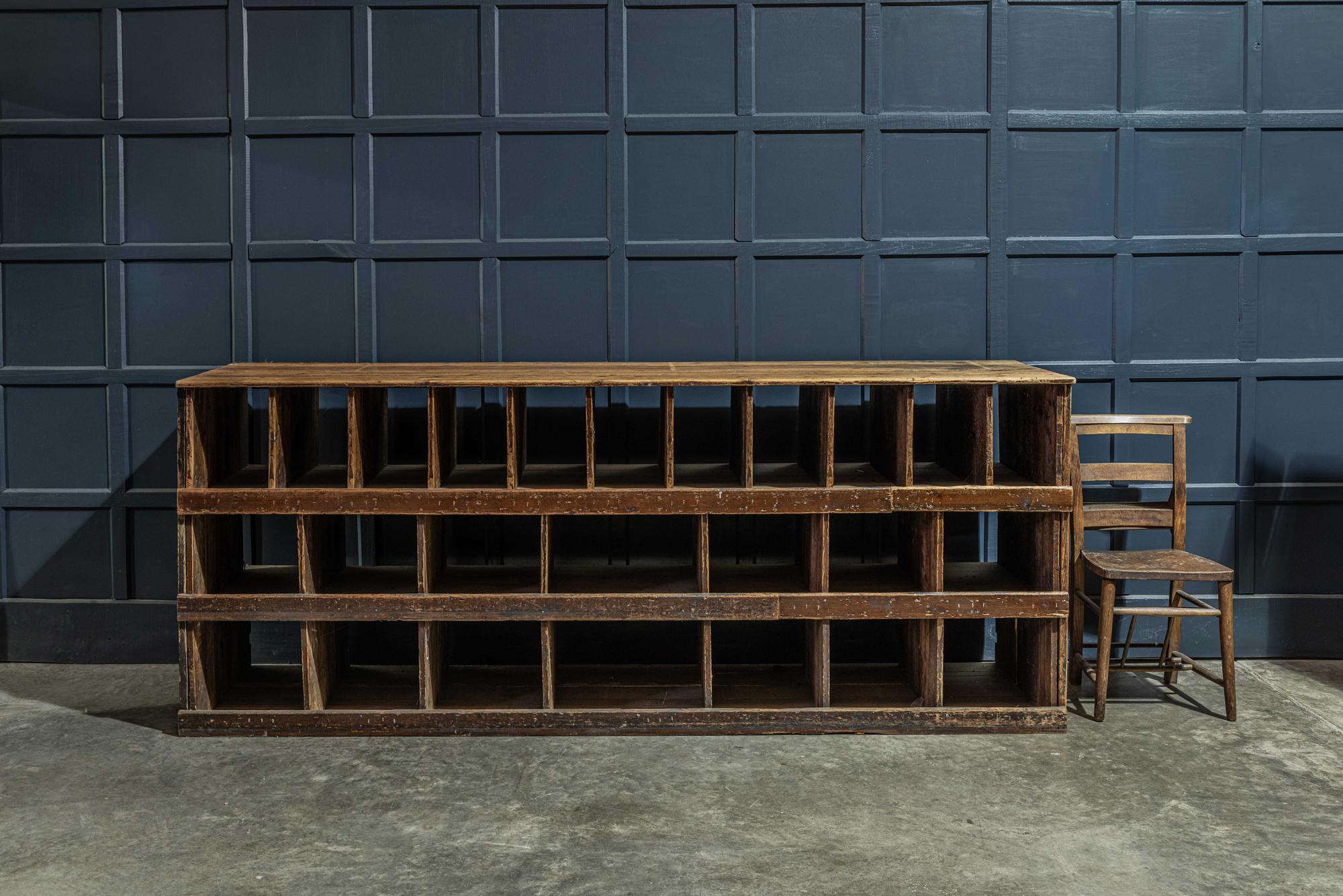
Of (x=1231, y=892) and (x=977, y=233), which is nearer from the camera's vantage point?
(x=1231, y=892)

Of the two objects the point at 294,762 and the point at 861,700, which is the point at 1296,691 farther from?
the point at 294,762

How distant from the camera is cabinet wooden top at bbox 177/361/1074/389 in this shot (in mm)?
4102

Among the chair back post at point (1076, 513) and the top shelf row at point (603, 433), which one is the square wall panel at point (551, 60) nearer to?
the top shelf row at point (603, 433)

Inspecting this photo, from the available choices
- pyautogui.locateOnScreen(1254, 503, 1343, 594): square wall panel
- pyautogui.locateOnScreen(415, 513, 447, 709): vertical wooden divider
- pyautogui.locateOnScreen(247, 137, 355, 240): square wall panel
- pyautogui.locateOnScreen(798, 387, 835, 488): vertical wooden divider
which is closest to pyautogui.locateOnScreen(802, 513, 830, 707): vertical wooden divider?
pyautogui.locateOnScreen(798, 387, 835, 488): vertical wooden divider

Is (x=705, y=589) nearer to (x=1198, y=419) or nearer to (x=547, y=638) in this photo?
Answer: (x=547, y=638)

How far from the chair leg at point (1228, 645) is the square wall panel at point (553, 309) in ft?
8.59

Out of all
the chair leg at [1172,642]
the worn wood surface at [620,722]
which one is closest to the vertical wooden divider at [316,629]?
the worn wood surface at [620,722]

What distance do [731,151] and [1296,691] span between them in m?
3.20

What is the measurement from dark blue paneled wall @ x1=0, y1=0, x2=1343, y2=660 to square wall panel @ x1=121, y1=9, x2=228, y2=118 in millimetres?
13

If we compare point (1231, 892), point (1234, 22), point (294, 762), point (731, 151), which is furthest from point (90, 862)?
point (1234, 22)

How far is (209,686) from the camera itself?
4.29 metres

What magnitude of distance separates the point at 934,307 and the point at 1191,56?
151cm

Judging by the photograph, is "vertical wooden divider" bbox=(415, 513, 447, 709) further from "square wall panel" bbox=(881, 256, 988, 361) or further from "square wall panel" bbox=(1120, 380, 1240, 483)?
"square wall panel" bbox=(1120, 380, 1240, 483)

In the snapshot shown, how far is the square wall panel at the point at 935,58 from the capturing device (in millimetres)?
4875
